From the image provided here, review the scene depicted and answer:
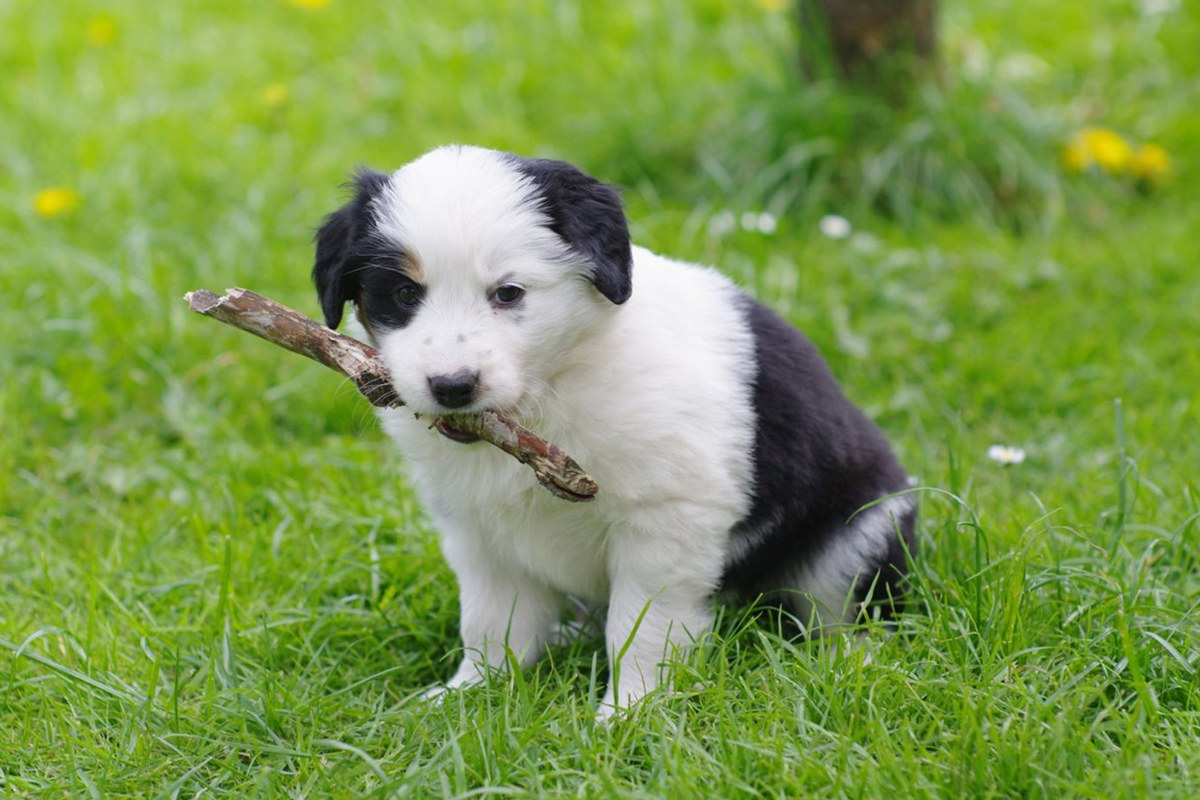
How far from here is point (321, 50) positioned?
6.60m

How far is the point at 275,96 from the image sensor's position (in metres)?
5.95

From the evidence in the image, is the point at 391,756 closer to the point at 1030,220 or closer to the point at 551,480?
the point at 551,480

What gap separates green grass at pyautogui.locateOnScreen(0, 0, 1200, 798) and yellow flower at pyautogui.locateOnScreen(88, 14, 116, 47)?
59 millimetres

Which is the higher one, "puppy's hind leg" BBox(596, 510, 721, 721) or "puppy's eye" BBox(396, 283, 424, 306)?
"puppy's eye" BBox(396, 283, 424, 306)

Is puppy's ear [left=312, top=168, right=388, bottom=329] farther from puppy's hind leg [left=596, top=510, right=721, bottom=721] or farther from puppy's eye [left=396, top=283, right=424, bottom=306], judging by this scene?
puppy's hind leg [left=596, top=510, right=721, bottom=721]

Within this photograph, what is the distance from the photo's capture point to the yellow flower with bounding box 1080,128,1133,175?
5793 millimetres

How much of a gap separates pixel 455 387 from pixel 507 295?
0.24m

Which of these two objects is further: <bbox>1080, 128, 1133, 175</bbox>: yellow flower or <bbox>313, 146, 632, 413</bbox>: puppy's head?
<bbox>1080, 128, 1133, 175</bbox>: yellow flower

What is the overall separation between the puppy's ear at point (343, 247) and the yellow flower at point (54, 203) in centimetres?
288

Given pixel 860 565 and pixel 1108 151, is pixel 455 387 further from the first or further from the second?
pixel 1108 151

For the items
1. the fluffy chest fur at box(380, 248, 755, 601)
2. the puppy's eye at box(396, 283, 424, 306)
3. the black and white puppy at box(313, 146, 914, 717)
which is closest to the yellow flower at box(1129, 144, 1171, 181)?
the black and white puppy at box(313, 146, 914, 717)

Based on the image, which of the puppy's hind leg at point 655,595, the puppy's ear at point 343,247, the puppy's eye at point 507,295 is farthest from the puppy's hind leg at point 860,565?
the puppy's ear at point 343,247

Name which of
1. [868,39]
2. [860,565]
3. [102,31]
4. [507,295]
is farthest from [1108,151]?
[102,31]

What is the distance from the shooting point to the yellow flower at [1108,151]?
5793 millimetres
